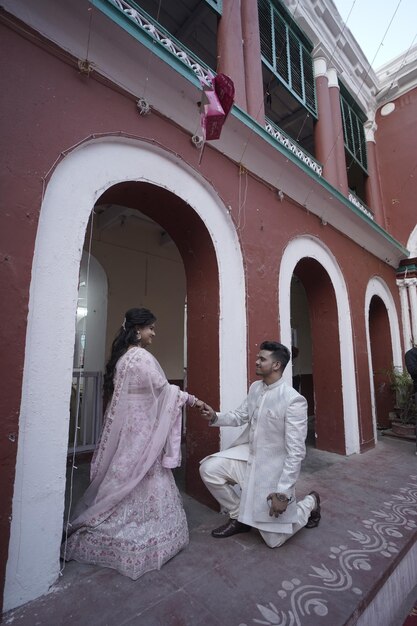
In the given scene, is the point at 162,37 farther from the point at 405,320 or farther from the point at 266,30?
the point at 405,320

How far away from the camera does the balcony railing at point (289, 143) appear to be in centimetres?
466

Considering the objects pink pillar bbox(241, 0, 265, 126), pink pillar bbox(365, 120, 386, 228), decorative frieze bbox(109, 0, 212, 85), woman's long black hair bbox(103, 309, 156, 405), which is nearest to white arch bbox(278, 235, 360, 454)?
pink pillar bbox(241, 0, 265, 126)

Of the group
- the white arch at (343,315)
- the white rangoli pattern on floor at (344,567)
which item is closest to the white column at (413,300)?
the white arch at (343,315)

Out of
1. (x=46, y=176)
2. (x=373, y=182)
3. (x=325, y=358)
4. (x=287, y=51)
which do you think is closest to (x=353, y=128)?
(x=373, y=182)

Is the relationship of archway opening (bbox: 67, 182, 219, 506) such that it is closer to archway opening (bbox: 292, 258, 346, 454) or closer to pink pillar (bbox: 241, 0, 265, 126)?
pink pillar (bbox: 241, 0, 265, 126)

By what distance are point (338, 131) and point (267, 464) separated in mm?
6446

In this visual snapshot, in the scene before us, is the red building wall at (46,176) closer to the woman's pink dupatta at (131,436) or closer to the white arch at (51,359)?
the white arch at (51,359)

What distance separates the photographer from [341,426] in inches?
212

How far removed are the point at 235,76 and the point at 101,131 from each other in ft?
8.33

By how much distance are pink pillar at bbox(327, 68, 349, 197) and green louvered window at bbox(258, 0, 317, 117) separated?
53 cm

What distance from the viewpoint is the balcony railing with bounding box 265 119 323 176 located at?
15.3ft

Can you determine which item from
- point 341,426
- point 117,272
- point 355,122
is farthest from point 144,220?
point 355,122

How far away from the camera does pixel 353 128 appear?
7602 mm

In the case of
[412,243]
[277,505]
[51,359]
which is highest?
[412,243]
